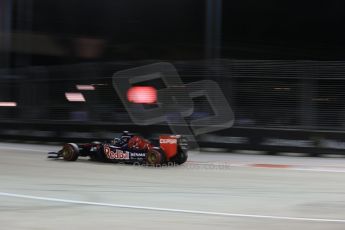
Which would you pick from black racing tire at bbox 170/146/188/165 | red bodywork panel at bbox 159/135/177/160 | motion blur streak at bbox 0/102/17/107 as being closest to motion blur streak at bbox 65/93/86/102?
motion blur streak at bbox 0/102/17/107

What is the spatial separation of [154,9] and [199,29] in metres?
3.42

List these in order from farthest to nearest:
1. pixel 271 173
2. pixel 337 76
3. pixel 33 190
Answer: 1. pixel 337 76
2. pixel 271 173
3. pixel 33 190

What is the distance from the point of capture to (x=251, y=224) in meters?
7.82

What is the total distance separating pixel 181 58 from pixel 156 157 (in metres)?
21.5

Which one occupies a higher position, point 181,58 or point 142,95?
point 142,95

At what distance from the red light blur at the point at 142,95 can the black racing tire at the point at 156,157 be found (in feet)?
21.7

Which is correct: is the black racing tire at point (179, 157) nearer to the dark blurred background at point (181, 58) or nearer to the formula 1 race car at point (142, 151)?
the formula 1 race car at point (142, 151)

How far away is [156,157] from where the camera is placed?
1447 cm

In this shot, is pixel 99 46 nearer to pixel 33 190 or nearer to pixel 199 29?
pixel 199 29

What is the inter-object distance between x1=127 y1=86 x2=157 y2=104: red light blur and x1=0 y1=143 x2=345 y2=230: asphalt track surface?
5.46m

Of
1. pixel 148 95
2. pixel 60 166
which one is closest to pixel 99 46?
pixel 148 95

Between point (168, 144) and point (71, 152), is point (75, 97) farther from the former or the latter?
point (168, 144)

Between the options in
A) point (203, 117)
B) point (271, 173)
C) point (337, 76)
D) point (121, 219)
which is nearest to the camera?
point (121, 219)

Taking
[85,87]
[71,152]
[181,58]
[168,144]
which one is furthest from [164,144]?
[181,58]
